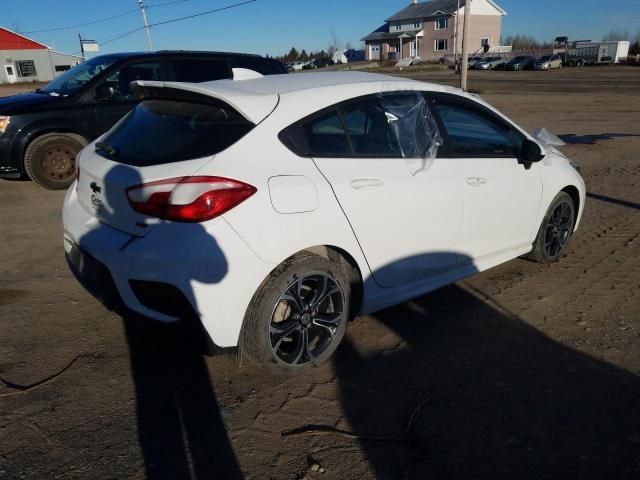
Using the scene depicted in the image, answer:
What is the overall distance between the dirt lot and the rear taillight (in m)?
0.64

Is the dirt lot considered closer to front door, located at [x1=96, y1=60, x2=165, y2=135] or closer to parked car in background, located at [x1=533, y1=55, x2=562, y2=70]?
front door, located at [x1=96, y1=60, x2=165, y2=135]

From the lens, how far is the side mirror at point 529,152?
12.8 feet

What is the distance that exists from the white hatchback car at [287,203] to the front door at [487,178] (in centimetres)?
1

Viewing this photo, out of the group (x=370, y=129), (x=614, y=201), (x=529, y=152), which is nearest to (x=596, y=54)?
(x=614, y=201)

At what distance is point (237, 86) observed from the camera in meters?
3.19

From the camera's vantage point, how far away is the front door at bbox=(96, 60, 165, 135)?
7371 millimetres

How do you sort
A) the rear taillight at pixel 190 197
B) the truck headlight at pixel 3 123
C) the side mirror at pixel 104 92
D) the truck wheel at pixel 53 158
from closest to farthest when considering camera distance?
the rear taillight at pixel 190 197
the truck headlight at pixel 3 123
the truck wheel at pixel 53 158
the side mirror at pixel 104 92

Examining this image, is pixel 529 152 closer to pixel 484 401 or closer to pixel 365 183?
pixel 365 183

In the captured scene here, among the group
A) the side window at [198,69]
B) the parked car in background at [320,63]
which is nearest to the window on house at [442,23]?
the parked car in background at [320,63]

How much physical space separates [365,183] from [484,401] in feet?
4.55

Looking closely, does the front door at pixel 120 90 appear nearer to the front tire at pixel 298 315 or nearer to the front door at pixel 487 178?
the front door at pixel 487 178

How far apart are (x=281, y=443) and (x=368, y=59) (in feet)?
303

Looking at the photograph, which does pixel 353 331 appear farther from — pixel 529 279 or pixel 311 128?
pixel 529 279

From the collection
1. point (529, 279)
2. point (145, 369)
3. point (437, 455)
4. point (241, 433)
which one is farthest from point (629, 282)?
point (145, 369)
